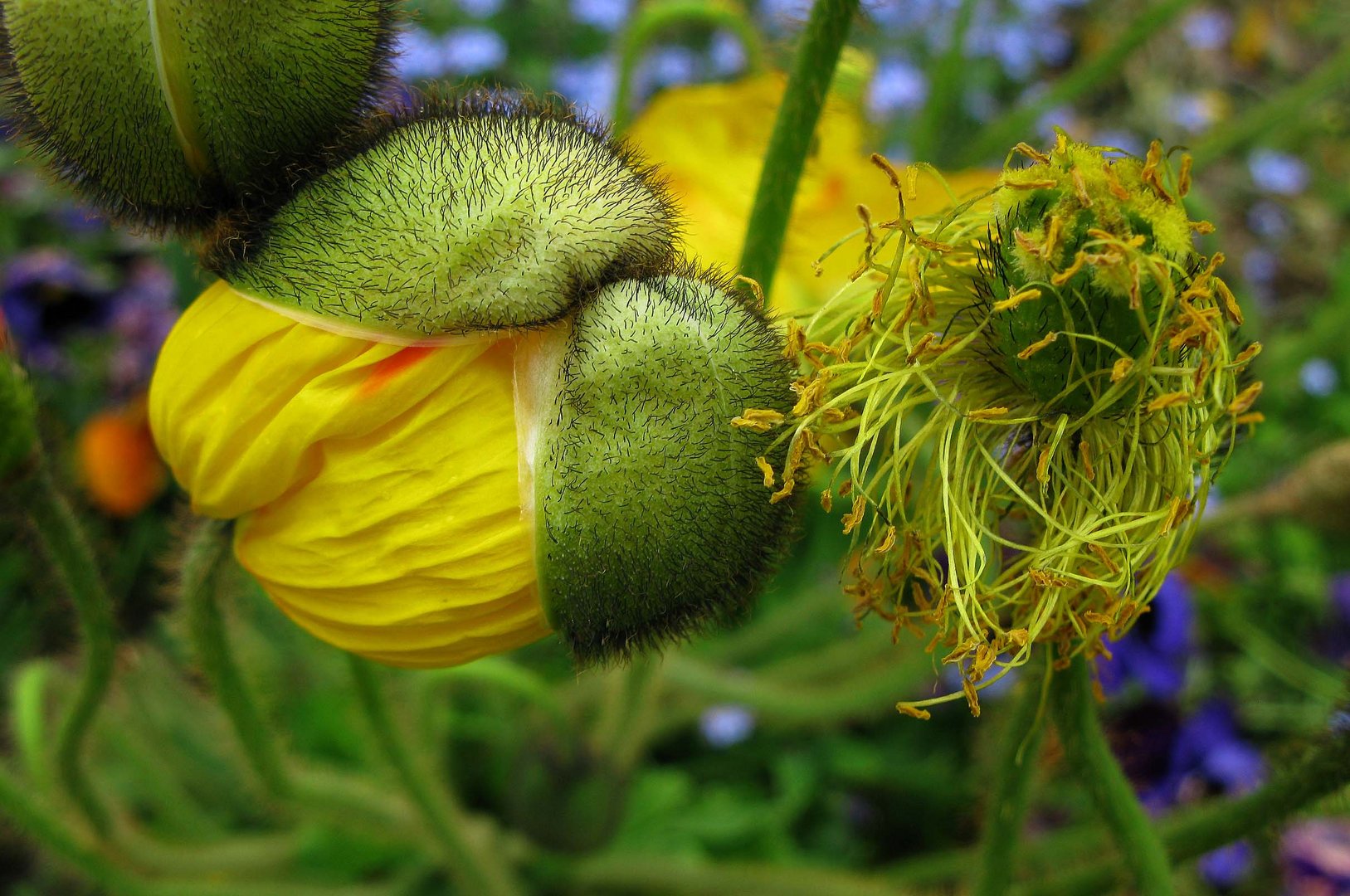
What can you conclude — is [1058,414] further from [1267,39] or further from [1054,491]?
[1267,39]

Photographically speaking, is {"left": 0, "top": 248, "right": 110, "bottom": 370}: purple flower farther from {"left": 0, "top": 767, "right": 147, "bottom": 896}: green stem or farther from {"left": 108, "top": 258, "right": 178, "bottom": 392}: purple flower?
{"left": 0, "top": 767, "right": 147, "bottom": 896}: green stem

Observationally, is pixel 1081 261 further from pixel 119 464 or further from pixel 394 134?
pixel 119 464

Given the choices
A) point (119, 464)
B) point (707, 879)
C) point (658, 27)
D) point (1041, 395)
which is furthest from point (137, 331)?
point (1041, 395)

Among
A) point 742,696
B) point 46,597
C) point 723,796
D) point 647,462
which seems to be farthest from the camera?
point 723,796

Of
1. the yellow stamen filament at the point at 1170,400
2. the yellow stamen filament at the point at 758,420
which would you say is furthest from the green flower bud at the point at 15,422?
the yellow stamen filament at the point at 1170,400

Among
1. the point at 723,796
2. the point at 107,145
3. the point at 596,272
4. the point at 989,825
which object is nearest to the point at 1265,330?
the point at 723,796

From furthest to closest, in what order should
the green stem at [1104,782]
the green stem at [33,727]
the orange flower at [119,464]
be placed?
the orange flower at [119,464] < the green stem at [33,727] < the green stem at [1104,782]

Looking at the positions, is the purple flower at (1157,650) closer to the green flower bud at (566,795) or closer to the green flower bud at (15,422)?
the green flower bud at (566,795)
